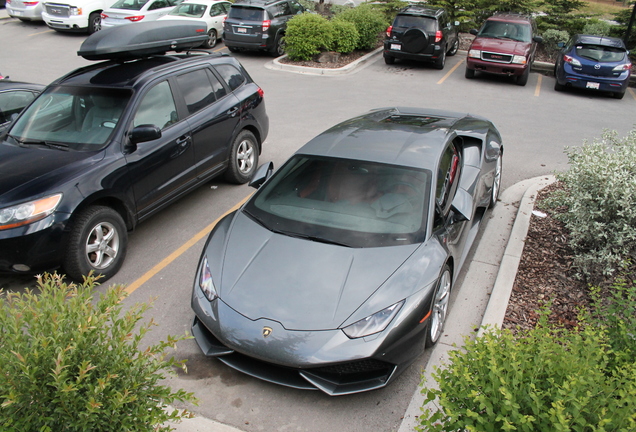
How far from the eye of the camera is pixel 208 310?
162 inches

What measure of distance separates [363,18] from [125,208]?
1388 centimetres

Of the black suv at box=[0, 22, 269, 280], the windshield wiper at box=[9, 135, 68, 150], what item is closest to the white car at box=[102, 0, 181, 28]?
the black suv at box=[0, 22, 269, 280]

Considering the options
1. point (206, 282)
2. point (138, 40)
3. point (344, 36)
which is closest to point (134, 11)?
point (344, 36)

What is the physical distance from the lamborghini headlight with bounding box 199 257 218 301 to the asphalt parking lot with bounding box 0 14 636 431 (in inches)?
22.4

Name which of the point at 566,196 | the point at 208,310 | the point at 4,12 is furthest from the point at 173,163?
the point at 4,12

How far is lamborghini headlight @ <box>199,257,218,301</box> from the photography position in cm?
422

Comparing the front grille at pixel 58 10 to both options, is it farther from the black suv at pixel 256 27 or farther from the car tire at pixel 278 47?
the car tire at pixel 278 47

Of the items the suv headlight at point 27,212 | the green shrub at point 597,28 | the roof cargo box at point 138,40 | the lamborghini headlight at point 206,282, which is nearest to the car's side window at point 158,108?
the roof cargo box at point 138,40

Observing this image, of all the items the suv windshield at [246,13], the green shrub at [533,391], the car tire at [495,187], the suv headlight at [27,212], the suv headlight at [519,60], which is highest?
the suv windshield at [246,13]

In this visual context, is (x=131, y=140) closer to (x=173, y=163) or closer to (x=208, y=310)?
(x=173, y=163)

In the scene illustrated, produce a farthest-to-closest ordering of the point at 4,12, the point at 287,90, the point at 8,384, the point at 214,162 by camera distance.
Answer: the point at 4,12
the point at 287,90
the point at 214,162
the point at 8,384

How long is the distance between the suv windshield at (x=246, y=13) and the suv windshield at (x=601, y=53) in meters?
9.09

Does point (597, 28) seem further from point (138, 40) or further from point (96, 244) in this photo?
point (96, 244)

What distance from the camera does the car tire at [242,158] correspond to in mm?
7473
